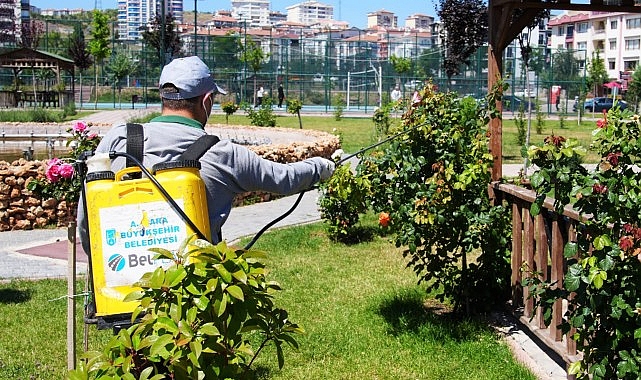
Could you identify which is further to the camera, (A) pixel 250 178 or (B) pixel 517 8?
(B) pixel 517 8

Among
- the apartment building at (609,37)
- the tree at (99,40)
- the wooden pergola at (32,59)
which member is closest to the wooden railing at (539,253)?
the wooden pergola at (32,59)

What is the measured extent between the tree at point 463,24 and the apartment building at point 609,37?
192 feet

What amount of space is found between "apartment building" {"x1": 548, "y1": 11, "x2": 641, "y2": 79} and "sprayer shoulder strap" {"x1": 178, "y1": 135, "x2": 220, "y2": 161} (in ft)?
273

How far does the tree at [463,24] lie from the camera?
83.2 ft

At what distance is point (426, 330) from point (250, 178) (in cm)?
274

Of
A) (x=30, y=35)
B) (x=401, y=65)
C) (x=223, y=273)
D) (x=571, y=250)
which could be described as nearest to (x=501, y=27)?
(x=571, y=250)

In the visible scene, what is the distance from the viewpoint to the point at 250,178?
3.24m

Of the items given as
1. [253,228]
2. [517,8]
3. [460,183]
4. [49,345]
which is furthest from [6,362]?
[253,228]

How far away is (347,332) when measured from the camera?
578 cm

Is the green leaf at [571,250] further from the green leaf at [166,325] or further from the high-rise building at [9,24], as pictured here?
the high-rise building at [9,24]

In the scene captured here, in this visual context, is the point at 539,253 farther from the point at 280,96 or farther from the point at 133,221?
the point at 280,96

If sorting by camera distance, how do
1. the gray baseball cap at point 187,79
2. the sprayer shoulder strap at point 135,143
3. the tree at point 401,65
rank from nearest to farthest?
the sprayer shoulder strap at point 135,143
the gray baseball cap at point 187,79
the tree at point 401,65

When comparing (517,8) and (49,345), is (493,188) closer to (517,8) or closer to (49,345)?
(517,8)

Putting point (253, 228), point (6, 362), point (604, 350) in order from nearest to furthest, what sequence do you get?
point (604, 350), point (6, 362), point (253, 228)
